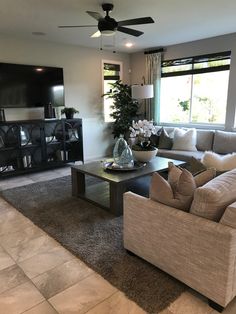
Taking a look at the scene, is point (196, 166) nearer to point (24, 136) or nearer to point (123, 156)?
point (123, 156)

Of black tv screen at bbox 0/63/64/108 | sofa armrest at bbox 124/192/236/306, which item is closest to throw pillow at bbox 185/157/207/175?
sofa armrest at bbox 124/192/236/306

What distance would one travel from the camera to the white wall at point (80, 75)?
4645mm

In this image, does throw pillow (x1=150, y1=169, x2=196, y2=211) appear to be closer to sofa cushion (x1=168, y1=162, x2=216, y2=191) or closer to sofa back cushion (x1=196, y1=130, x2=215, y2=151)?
sofa cushion (x1=168, y1=162, x2=216, y2=191)

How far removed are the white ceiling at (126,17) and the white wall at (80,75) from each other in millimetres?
258

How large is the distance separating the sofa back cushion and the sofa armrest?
3138 mm

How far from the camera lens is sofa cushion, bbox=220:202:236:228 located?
1.50m

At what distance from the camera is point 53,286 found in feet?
6.06

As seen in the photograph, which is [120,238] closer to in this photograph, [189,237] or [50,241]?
[50,241]

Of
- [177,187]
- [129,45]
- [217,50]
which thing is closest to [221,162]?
[177,187]

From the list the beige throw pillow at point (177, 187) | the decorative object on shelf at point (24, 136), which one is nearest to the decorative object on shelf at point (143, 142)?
the beige throw pillow at point (177, 187)

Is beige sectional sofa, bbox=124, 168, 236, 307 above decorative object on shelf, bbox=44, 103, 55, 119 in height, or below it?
below

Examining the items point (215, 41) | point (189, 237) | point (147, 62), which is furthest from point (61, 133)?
point (189, 237)

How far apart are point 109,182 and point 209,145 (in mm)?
2601

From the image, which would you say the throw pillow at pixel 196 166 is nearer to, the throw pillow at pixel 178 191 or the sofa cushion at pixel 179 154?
the throw pillow at pixel 178 191
